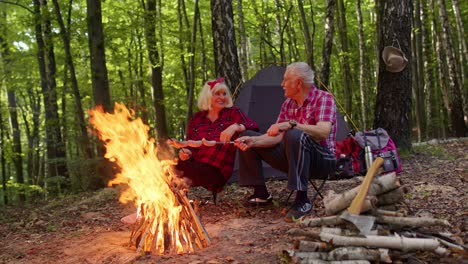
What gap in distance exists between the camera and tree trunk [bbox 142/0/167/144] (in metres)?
11.8

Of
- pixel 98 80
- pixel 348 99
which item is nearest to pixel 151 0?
pixel 98 80

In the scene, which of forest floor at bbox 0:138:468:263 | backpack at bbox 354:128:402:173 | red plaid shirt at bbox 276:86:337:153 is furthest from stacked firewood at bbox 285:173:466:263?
backpack at bbox 354:128:402:173

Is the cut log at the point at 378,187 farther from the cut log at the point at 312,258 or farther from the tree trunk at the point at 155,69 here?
the tree trunk at the point at 155,69

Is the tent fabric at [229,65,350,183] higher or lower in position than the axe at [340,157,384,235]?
higher

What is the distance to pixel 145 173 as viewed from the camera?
365 cm

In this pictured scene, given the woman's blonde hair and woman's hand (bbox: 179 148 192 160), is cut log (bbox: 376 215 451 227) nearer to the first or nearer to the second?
woman's hand (bbox: 179 148 192 160)

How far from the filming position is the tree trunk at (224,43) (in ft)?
22.1

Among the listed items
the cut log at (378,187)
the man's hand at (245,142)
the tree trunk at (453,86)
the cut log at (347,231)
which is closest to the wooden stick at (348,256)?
the cut log at (347,231)

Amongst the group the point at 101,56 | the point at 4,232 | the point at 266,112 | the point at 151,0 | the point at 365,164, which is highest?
the point at 151,0

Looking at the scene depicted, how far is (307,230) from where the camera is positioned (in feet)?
9.39

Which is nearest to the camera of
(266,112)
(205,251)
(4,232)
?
(205,251)

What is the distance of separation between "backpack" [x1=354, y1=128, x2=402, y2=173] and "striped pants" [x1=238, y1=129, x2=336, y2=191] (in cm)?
104

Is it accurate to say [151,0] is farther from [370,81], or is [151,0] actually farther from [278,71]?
[370,81]

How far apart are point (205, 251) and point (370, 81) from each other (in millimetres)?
19355
